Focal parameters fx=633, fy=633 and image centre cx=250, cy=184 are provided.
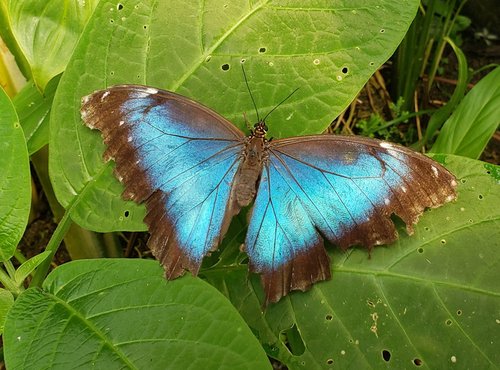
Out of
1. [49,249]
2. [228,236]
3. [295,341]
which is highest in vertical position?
[49,249]

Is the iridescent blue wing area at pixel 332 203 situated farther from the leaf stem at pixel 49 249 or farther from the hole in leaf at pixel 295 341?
the leaf stem at pixel 49 249

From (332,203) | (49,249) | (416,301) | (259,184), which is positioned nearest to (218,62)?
(259,184)

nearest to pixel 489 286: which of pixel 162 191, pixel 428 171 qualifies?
pixel 428 171

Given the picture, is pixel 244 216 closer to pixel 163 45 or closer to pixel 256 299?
pixel 256 299

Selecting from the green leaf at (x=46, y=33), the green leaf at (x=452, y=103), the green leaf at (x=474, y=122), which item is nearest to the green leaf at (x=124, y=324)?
the green leaf at (x=46, y=33)

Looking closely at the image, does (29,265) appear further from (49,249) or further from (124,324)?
(124,324)

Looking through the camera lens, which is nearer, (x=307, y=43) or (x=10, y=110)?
(x=10, y=110)
